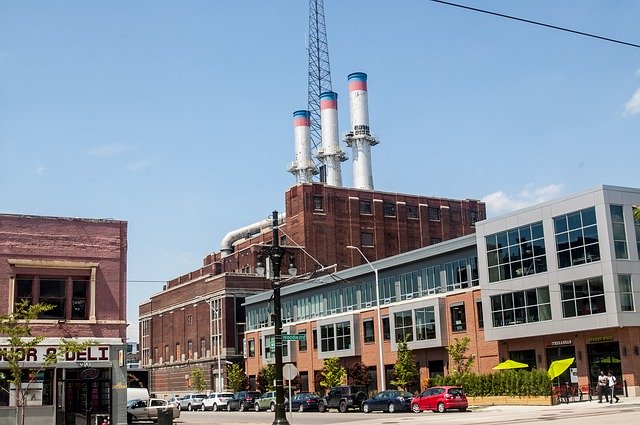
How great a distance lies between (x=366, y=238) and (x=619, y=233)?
5208cm

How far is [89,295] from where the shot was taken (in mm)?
35188

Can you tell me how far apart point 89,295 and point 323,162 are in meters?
74.6

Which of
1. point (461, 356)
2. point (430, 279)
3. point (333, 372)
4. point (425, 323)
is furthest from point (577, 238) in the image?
point (333, 372)

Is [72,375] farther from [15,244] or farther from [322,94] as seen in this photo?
[322,94]

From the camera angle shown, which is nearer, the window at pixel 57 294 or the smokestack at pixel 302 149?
the window at pixel 57 294

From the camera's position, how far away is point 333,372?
236 ft

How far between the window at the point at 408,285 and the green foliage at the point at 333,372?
8.68 m

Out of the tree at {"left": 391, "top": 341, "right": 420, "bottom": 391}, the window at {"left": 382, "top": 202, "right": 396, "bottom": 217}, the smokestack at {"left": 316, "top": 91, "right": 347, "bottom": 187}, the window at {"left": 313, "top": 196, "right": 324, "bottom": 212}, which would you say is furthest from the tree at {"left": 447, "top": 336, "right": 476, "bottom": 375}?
the smokestack at {"left": 316, "top": 91, "right": 347, "bottom": 187}

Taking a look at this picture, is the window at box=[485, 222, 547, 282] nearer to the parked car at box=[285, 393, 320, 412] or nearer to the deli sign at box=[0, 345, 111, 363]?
the parked car at box=[285, 393, 320, 412]

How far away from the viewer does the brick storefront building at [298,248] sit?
A: 9712 centimetres

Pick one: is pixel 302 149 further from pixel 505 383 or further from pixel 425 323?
pixel 505 383

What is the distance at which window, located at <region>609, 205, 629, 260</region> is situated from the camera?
50.6m

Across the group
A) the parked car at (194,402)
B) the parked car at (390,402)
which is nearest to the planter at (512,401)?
the parked car at (390,402)

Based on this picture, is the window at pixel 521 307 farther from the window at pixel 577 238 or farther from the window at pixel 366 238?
the window at pixel 366 238
